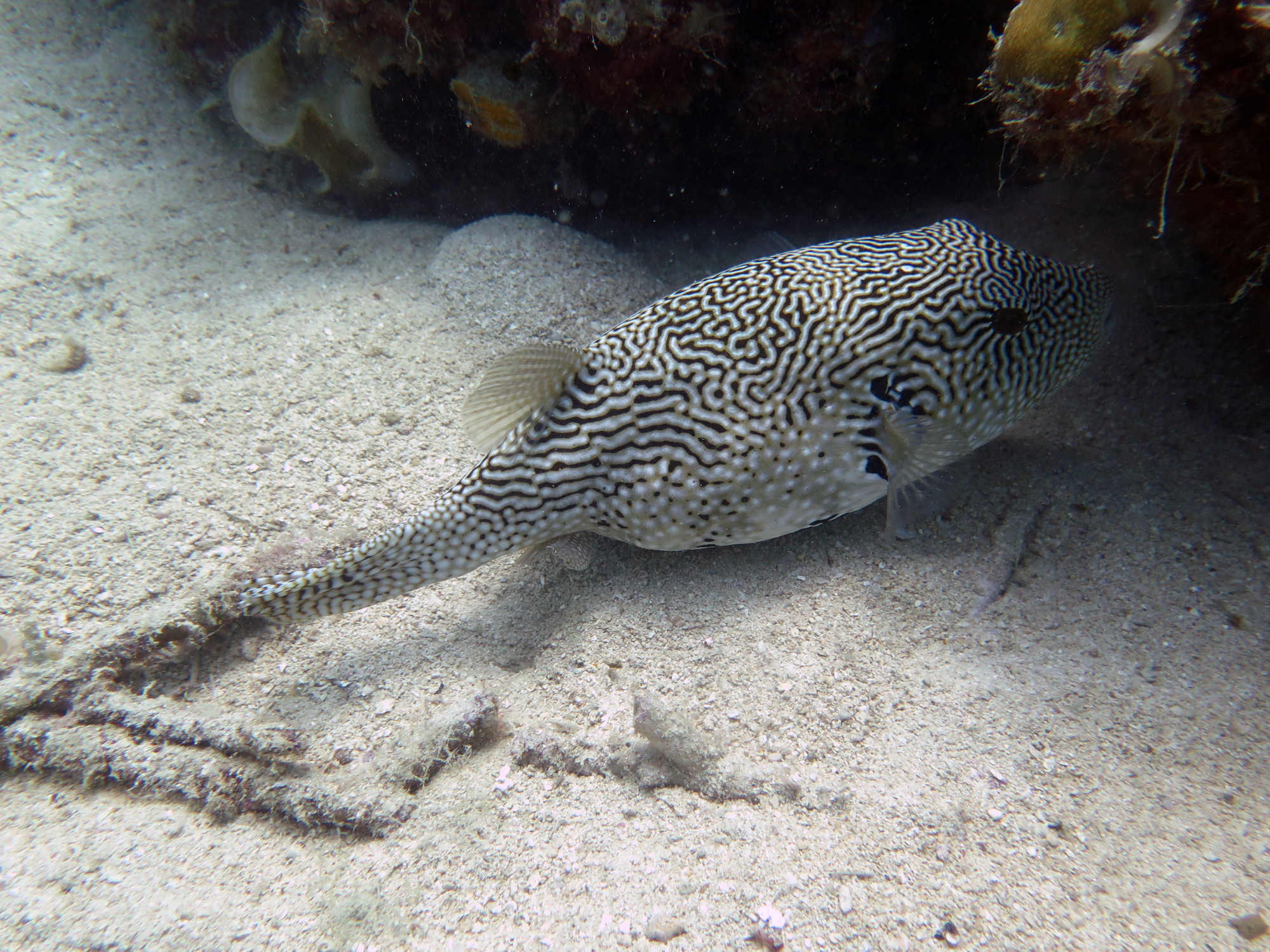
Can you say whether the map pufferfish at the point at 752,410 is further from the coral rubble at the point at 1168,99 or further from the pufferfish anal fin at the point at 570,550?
the coral rubble at the point at 1168,99

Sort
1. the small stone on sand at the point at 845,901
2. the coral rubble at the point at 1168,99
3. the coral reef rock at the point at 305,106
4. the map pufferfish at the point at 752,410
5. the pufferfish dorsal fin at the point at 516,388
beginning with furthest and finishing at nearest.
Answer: the coral reef rock at the point at 305,106, the pufferfish dorsal fin at the point at 516,388, the map pufferfish at the point at 752,410, the coral rubble at the point at 1168,99, the small stone on sand at the point at 845,901

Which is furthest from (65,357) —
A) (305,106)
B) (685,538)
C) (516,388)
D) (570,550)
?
(685,538)

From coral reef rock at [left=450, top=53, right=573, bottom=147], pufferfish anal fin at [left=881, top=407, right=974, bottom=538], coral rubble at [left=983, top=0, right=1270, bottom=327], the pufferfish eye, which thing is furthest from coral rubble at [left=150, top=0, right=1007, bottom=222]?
pufferfish anal fin at [left=881, top=407, right=974, bottom=538]

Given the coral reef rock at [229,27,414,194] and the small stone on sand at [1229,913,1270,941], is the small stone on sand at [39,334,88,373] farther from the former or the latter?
the small stone on sand at [1229,913,1270,941]

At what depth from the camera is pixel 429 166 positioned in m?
5.41

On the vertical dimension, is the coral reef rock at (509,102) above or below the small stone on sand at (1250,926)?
above

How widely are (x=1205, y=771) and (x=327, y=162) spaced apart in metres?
6.86

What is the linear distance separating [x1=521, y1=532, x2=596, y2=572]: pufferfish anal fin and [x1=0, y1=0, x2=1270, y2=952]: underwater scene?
0.02 metres

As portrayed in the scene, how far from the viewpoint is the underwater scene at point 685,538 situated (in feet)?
7.30

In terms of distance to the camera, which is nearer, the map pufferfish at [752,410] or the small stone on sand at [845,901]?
the small stone on sand at [845,901]

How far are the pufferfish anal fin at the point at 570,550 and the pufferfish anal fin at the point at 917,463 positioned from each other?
160 cm

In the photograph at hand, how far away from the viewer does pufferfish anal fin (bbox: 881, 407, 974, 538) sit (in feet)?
9.60

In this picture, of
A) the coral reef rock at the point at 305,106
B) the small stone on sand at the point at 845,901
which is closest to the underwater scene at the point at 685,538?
the small stone on sand at the point at 845,901

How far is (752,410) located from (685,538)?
733 mm
